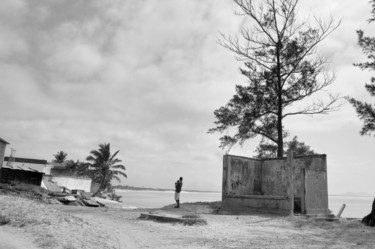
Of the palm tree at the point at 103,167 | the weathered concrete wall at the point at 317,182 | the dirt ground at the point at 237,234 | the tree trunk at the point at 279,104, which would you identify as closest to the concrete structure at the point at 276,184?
the weathered concrete wall at the point at 317,182

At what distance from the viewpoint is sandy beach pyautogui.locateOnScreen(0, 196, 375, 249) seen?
26.1 feet

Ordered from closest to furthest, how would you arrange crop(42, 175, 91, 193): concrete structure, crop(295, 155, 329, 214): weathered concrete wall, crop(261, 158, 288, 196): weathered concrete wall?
crop(295, 155, 329, 214): weathered concrete wall, crop(261, 158, 288, 196): weathered concrete wall, crop(42, 175, 91, 193): concrete structure

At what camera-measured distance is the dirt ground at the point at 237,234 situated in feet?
29.8

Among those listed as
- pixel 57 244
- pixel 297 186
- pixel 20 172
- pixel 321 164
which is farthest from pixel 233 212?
pixel 20 172

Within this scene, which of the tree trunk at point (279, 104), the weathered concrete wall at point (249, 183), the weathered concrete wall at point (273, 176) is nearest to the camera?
the weathered concrete wall at point (249, 183)

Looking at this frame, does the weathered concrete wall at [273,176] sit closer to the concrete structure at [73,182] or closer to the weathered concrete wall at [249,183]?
the weathered concrete wall at [249,183]

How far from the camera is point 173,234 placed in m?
10.5

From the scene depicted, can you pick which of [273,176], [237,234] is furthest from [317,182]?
[237,234]

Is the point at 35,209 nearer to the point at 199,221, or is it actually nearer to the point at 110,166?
the point at 199,221

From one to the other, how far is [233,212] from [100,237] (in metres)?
10.8

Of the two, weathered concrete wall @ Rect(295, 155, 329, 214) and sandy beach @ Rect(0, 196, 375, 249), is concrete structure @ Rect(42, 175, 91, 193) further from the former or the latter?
weathered concrete wall @ Rect(295, 155, 329, 214)

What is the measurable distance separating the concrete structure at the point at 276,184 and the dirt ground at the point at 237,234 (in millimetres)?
2105

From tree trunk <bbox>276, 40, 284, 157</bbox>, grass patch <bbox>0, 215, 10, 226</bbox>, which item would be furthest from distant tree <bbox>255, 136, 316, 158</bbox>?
grass patch <bbox>0, 215, 10, 226</bbox>

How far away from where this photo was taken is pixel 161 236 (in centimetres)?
1013
